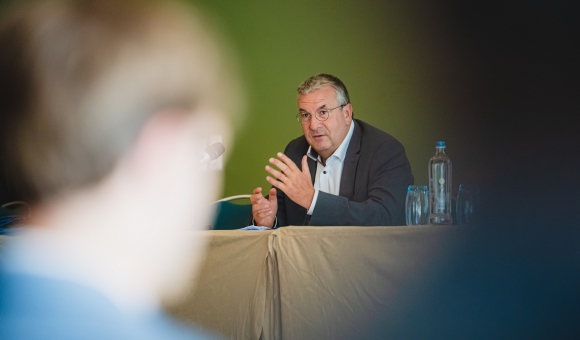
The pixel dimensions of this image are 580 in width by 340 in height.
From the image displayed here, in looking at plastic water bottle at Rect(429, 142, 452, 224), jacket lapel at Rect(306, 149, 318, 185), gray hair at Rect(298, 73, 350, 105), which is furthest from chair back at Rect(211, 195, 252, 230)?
plastic water bottle at Rect(429, 142, 452, 224)


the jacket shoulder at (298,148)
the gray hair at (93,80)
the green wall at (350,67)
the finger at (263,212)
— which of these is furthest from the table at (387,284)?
the gray hair at (93,80)

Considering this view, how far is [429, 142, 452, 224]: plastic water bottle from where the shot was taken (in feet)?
5.27

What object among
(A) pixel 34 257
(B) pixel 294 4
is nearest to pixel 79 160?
(B) pixel 294 4

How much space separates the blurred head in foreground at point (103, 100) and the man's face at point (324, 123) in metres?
1.45

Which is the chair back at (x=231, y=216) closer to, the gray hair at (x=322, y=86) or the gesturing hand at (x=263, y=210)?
the gesturing hand at (x=263, y=210)

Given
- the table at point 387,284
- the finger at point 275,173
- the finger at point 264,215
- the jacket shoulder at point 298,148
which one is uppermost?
the jacket shoulder at point 298,148

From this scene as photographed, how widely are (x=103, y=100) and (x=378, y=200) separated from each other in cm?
257

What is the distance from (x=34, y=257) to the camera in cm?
153

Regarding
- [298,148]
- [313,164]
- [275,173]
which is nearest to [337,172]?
[313,164]

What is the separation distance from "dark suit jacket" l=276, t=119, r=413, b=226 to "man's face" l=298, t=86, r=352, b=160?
0.26ft

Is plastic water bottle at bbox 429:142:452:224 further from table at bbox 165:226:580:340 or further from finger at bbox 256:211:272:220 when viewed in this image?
finger at bbox 256:211:272:220

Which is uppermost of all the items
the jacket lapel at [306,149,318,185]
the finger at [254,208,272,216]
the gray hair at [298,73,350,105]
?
the gray hair at [298,73,350,105]

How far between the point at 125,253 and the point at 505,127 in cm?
109

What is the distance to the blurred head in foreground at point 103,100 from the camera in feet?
12.1
